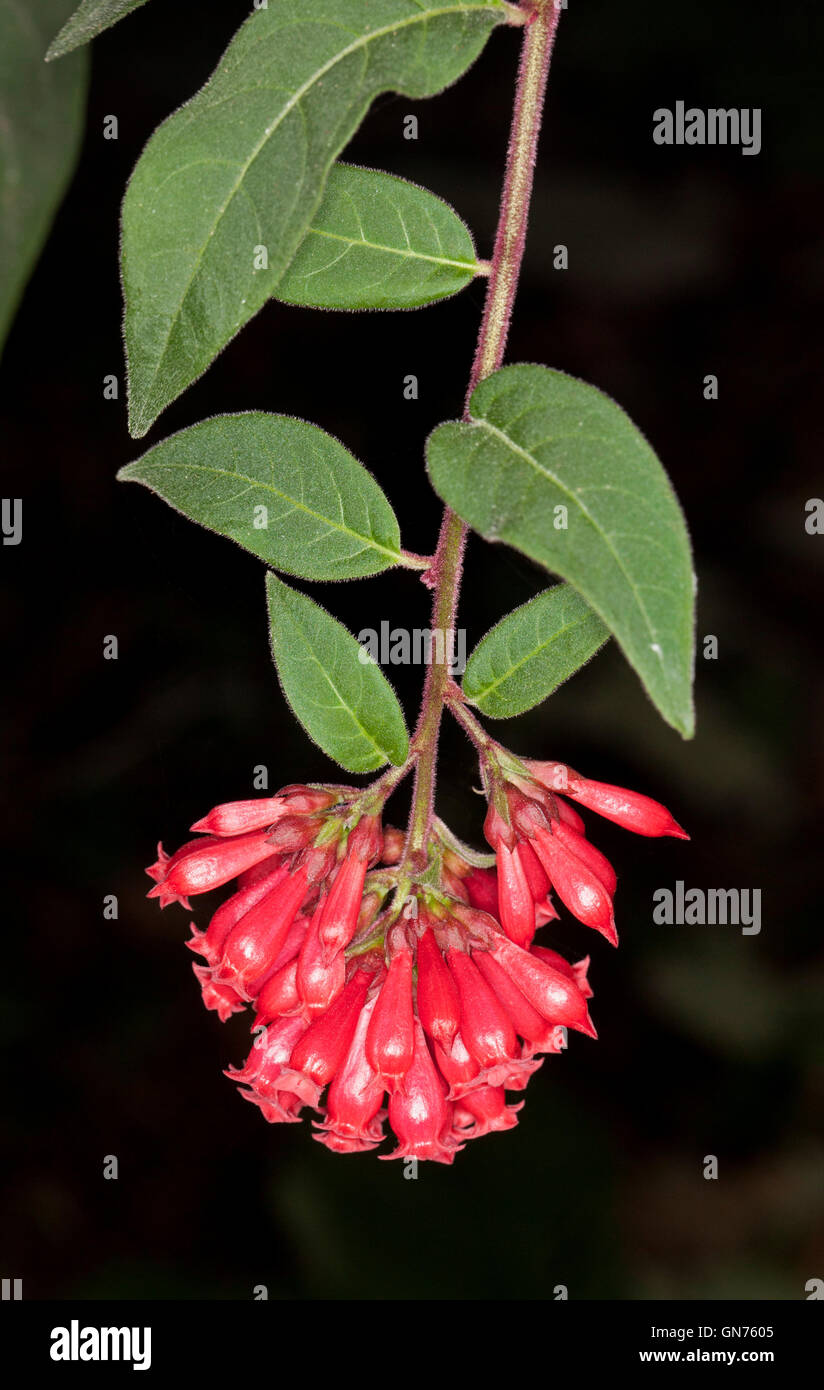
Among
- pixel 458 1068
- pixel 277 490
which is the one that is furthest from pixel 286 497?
pixel 458 1068

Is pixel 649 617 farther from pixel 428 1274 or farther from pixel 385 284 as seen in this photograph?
pixel 428 1274

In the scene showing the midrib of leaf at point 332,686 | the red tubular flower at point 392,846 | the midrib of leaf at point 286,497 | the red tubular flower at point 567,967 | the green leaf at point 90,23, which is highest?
the green leaf at point 90,23

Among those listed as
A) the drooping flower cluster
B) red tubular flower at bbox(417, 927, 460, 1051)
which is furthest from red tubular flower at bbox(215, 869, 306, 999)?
red tubular flower at bbox(417, 927, 460, 1051)

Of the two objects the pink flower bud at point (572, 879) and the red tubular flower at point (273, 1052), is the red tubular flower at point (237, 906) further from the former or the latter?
the pink flower bud at point (572, 879)

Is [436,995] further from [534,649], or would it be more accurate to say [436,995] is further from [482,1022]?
[534,649]

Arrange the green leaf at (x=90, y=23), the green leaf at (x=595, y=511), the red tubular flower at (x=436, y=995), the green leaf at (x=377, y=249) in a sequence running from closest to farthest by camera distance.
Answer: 1. the green leaf at (x=595, y=511)
2. the green leaf at (x=90, y=23)
3. the green leaf at (x=377, y=249)
4. the red tubular flower at (x=436, y=995)

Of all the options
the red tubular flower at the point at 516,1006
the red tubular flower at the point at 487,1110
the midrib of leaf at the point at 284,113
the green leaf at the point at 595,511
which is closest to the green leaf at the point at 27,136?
the midrib of leaf at the point at 284,113
